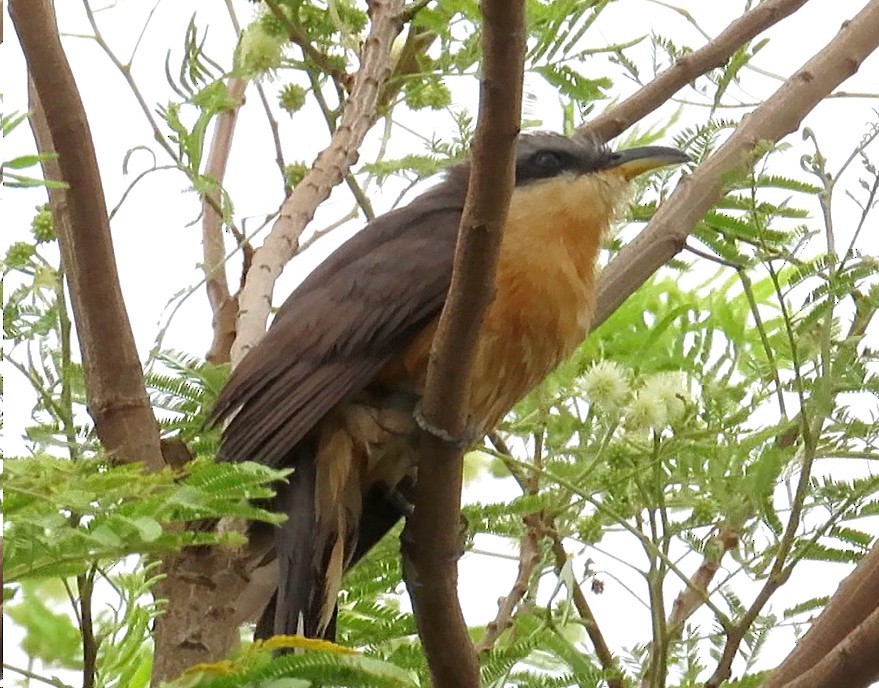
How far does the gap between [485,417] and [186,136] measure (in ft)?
1.89

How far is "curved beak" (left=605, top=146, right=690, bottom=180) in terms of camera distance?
2.07 m

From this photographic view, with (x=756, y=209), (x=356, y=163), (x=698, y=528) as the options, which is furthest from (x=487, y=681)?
(x=356, y=163)

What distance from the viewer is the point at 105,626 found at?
1.35 meters

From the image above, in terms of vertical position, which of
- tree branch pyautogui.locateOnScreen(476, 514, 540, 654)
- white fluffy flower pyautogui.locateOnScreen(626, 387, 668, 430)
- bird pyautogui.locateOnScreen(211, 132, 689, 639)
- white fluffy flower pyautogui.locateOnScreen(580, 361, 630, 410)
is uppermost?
bird pyautogui.locateOnScreen(211, 132, 689, 639)

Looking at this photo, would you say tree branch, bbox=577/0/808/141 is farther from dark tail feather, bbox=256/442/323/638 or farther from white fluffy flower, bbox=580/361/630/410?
dark tail feather, bbox=256/442/323/638

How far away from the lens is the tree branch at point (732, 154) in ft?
6.39

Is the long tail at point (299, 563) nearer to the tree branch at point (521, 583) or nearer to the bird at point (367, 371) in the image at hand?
the bird at point (367, 371)

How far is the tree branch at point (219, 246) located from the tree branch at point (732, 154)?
22.3 inches

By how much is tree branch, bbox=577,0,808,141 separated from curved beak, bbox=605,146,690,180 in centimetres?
5

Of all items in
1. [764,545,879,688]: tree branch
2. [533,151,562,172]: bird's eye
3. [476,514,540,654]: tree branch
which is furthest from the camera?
[533,151,562,172]: bird's eye

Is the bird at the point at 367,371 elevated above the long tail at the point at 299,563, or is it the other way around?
the bird at the point at 367,371

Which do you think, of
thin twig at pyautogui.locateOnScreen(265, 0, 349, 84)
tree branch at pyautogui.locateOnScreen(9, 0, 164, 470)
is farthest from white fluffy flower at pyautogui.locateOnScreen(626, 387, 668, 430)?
thin twig at pyautogui.locateOnScreen(265, 0, 349, 84)

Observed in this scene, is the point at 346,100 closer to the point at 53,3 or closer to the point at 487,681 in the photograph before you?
the point at 53,3

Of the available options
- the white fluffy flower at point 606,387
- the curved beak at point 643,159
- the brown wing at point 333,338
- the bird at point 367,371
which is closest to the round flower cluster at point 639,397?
the white fluffy flower at point 606,387
